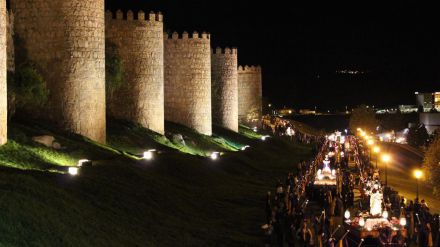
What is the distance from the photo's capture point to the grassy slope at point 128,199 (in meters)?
12.2

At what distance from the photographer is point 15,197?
12.4 metres

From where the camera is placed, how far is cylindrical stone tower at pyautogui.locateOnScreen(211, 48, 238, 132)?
42094 millimetres

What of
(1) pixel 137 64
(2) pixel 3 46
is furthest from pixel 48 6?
(1) pixel 137 64

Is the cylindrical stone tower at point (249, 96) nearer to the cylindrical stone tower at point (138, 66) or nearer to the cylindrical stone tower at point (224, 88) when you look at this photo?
the cylindrical stone tower at point (224, 88)

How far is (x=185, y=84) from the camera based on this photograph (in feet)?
117

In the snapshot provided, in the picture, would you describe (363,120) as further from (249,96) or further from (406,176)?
(406,176)

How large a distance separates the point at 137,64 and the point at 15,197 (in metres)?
17.9

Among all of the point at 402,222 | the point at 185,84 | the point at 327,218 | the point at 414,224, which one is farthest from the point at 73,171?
the point at 185,84

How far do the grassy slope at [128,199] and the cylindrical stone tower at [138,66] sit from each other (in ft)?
5.16

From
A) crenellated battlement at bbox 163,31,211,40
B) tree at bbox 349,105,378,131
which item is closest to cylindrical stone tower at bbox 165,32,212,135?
crenellated battlement at bbox 163,31,211,40

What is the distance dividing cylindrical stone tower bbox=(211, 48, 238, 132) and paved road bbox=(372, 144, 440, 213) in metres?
8.08

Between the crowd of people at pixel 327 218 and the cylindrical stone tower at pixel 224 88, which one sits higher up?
the cylindrical stone tower at pixel 224 88

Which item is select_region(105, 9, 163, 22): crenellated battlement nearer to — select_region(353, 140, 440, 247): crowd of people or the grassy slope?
the grassy slope

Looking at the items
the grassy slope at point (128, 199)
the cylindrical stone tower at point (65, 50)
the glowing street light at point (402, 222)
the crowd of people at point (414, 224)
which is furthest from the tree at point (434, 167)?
the glowing street light at point (402, 222)
